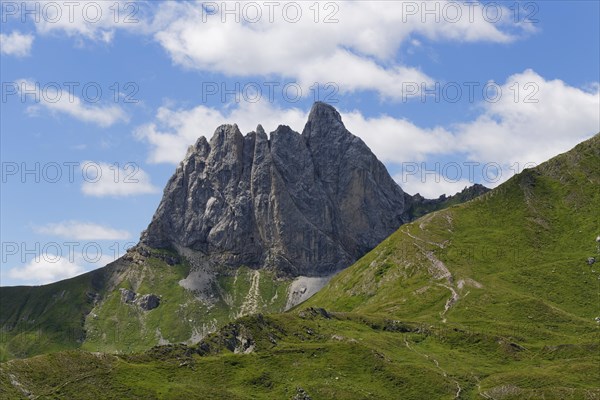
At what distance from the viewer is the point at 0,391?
19738 cm

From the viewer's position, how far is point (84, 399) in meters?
200

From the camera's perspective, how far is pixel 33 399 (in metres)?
198

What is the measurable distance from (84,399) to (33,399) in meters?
12.2

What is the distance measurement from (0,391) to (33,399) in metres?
8.33

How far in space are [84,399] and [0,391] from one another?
20405 mm

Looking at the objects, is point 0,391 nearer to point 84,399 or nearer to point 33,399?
point 33,399

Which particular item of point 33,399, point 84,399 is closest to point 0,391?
Answer: point 33,399
